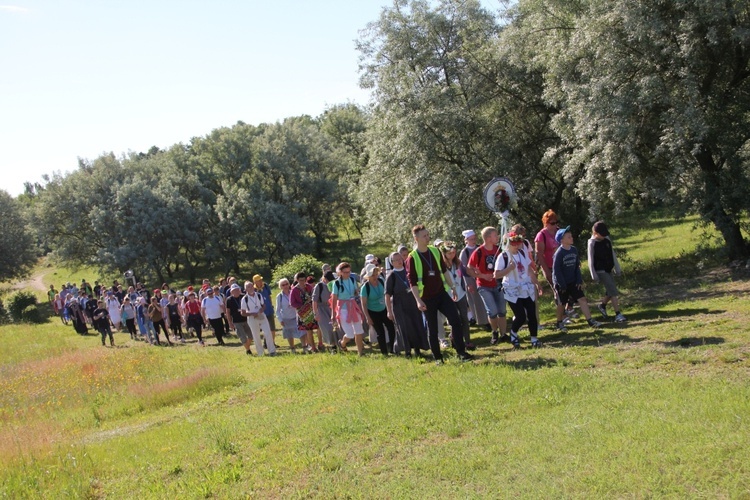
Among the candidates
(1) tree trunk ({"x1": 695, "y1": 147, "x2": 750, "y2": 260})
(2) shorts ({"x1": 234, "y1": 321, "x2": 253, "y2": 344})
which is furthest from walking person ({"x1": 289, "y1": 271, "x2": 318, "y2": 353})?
(1) tree trunk ({"x1": 695, "y1": 147, "x2": 750, "y2": 260})

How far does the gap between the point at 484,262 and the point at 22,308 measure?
38927 millimetres

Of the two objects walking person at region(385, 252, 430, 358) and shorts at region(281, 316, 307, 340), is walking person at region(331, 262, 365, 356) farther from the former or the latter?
shorts at region(281, 316, 307, 340)

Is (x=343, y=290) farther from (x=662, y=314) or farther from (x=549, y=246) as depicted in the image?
(x=662, y=314)

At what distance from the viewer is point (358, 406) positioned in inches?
321

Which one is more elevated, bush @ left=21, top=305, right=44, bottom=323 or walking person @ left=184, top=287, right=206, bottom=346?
bush @ left=21, top=305, right=44, bottom=323

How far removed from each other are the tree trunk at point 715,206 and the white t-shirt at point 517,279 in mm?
7392

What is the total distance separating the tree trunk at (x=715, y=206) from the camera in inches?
587

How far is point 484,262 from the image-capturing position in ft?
35.2

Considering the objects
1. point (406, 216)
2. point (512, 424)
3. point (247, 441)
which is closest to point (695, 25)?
point (406, 216)

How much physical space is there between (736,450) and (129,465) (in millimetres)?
6412

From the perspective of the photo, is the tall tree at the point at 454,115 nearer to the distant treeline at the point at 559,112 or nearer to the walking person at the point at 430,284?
the distant treeline at the point at 559,112

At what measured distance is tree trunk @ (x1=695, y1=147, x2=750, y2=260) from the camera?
1492 cm

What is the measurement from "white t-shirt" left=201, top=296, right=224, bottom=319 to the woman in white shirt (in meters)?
11.2

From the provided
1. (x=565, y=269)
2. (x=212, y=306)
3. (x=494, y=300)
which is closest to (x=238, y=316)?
(x=212, y=306)
